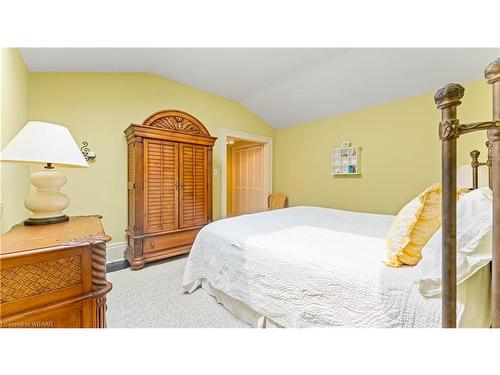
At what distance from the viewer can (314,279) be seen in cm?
110

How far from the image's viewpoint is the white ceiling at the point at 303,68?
211 cm

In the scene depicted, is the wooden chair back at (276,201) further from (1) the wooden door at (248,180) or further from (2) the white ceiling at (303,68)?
(2) the white ceiling at (303,68)

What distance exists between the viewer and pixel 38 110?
2.30m

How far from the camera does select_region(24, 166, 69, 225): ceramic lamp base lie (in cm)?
109

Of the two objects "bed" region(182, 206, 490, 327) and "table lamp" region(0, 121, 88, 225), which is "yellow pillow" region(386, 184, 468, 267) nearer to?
"bed" region(182, 206, 490, 327)

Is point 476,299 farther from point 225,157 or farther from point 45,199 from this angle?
point 225,157

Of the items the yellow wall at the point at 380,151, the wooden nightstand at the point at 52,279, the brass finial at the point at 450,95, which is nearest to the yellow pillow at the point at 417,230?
the brass finial at the point at 450,95

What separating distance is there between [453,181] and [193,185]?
266 centimetres

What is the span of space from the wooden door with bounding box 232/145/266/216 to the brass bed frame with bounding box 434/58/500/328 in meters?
3.87

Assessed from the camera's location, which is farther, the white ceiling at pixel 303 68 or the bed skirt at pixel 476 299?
the white ceiling at pixel 303 68

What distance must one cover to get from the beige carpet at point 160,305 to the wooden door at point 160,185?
60cm
